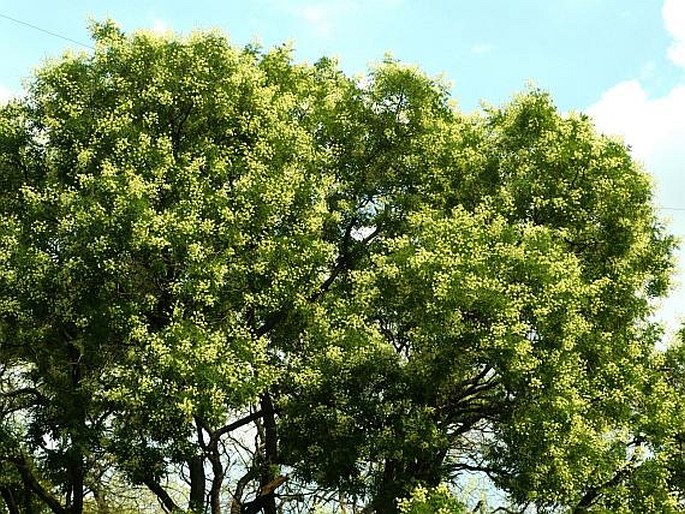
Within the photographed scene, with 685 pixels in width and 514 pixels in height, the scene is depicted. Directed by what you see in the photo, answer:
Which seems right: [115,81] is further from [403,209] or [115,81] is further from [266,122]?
[403,209]

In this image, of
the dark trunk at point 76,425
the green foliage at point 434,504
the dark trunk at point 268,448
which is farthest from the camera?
the dark trunk at point 268,448

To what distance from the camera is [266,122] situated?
20281 mm

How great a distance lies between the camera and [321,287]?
70.7 feet

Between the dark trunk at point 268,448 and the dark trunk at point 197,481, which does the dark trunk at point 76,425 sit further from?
the dark trunk at point 268,448

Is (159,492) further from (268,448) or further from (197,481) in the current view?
(268,448)

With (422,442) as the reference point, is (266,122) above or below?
above

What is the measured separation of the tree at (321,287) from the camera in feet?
59.4

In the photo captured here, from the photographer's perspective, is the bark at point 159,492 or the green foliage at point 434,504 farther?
the bark at point 159,492

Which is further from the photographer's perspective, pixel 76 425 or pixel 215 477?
pixel 215 477

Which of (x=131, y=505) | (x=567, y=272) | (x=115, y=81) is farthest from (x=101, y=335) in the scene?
(x=131, y=505)

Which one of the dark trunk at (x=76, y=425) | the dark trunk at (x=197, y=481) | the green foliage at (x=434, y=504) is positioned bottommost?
the green foliage at (x=434, y=504)

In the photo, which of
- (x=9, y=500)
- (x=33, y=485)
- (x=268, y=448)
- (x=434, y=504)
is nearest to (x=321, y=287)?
(x=268, y=448)

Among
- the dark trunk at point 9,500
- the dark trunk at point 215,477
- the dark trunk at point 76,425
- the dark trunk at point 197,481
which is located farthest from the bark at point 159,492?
the dark trunk at point 9,500

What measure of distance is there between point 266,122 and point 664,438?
1087cm
